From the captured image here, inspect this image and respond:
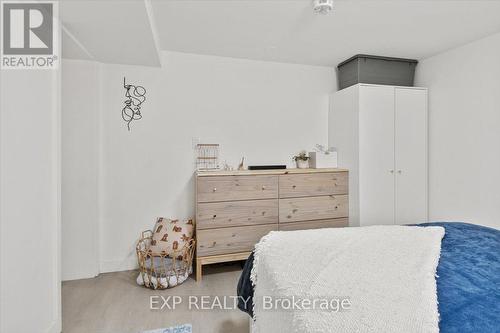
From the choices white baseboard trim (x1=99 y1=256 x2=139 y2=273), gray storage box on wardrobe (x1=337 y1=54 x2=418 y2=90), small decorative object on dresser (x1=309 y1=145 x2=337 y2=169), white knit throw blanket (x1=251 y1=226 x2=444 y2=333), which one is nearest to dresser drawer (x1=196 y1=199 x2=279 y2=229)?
small decorative object on dresser (x1=309 y1=145 x2=337 y2=169)

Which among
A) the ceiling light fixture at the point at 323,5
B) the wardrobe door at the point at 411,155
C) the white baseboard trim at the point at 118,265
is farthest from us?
the wardrobe door at the point at 411,155

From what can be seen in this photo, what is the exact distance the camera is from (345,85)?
346 centimetres

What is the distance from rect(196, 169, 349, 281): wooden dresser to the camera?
275 cm

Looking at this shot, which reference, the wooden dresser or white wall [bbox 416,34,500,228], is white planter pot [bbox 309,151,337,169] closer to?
the wooden dresser

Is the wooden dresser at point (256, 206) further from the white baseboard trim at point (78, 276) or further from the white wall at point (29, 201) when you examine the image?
the white wall at point (29, 201)

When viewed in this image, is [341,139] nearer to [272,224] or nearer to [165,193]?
[272,224]

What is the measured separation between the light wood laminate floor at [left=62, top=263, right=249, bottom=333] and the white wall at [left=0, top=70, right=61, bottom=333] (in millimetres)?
301

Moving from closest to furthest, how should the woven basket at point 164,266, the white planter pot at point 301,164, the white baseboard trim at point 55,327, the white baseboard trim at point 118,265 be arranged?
the white baseboard trim at point 55,327
the woven basket at point 164,266
the white baseboard trim at point 118,265
the white planter pot at point 301,164

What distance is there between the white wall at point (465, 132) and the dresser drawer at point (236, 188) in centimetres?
194

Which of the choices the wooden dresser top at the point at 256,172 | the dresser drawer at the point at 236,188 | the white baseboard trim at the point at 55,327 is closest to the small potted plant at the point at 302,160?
the wooden dresser top at the point at 256,172

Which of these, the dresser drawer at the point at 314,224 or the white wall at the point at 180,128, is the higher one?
the white wall at the point at 180,128

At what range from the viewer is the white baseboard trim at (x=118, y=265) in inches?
116

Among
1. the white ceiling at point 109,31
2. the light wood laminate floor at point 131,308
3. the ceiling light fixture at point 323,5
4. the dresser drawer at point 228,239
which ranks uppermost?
the ceiling light fixture at point 323,5

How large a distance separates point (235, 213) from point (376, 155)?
172 centimetres
